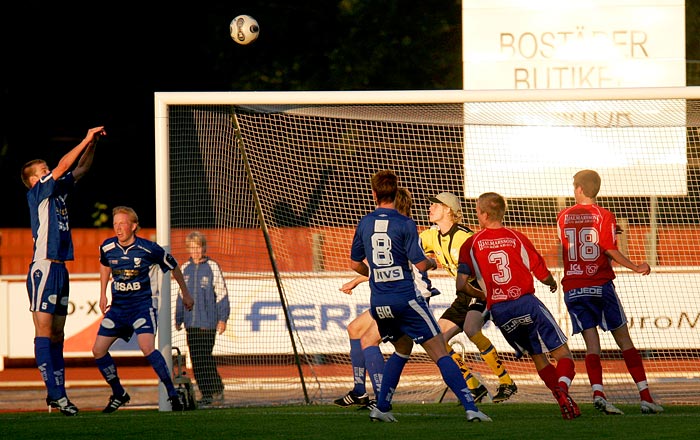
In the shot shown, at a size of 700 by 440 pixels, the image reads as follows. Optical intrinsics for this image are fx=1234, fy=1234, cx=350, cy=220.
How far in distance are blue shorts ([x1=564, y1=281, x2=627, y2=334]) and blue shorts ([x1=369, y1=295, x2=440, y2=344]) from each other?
52.8 inches

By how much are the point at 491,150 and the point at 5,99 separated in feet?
37.7

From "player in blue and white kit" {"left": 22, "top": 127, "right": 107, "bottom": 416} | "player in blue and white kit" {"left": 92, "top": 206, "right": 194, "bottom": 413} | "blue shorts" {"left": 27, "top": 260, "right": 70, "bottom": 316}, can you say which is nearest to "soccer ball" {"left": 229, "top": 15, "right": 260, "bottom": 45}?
"player in blue and white kit" {"left": 92, "top": 206, "right": 194, "bottom": 413}

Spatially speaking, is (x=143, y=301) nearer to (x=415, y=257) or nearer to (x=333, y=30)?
(x=415, y=257)

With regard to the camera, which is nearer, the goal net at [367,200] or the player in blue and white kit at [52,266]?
the player in blue and white kit at [52,266]

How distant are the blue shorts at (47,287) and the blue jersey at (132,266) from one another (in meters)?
0.54

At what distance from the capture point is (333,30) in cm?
2275

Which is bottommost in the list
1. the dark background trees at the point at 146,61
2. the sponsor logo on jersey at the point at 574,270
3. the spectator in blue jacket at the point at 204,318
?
the spectator in blue jacket at the point at 204,318

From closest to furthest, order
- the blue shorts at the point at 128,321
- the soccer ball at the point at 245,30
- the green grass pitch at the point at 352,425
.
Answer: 1. the green grass pitch at the point at 352,425
2. the blue shorts at the point at 128,321
3. the soccer ball at the point at 245,30

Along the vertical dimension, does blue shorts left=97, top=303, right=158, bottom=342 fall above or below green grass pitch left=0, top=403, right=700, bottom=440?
above

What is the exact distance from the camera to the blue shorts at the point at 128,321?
9898mm

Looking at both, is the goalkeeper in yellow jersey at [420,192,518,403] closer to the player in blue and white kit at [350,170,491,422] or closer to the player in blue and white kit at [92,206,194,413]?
the player in blue and white kit at [350,170,491,422]

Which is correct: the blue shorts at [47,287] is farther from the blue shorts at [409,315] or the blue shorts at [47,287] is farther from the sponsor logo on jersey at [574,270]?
the sponsor logo on jersey at [574,270]

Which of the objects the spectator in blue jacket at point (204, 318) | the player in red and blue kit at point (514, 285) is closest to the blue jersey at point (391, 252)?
the player in red and blue kit at point (514, 285)

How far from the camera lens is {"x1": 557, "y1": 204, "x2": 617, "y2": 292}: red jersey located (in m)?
8.79
